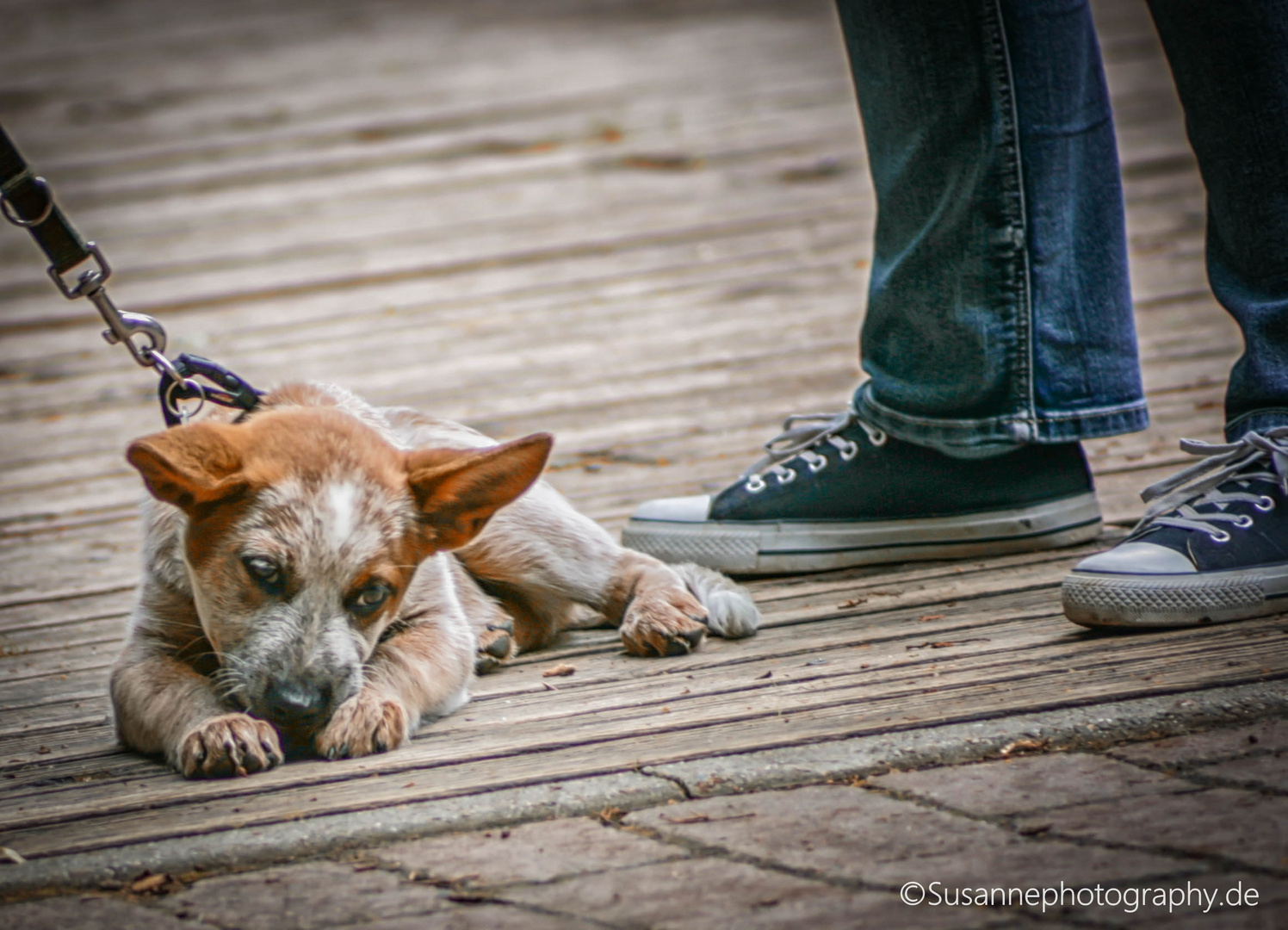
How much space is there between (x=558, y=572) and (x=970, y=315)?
41.5 inches

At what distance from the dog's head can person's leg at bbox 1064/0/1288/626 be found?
43.2 inches

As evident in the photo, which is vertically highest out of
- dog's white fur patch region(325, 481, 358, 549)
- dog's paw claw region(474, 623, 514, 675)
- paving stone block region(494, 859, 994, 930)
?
dog's white fur patch region(325, 481, 358, 549)

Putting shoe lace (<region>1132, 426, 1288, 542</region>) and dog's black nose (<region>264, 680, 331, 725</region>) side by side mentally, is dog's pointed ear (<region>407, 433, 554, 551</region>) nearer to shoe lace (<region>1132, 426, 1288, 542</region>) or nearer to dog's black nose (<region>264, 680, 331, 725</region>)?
dog's black nose (<region>264, 680, 331, 725</region>)

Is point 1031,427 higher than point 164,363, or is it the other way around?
point 164,363

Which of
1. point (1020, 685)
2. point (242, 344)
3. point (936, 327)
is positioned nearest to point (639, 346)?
point (242, 344)

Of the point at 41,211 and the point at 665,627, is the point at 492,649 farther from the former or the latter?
the point at 41,211

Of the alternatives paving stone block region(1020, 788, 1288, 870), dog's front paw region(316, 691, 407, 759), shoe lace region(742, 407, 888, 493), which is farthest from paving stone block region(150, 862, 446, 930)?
shoe lace region(742, 407, 888, 493)

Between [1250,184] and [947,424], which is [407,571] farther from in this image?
[1250,184]

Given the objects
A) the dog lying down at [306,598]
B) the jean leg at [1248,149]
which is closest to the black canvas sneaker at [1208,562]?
the jean leg at [1248,149]

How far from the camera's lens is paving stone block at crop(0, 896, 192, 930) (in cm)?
157

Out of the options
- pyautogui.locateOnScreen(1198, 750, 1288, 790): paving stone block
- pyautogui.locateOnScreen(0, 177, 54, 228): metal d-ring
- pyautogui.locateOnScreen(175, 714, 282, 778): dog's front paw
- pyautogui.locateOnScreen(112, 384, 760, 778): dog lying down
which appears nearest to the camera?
pyautogui.locateOnScreen(1198, 750, 1288, 790): paving stone block

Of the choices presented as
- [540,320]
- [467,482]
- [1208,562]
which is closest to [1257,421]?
[1208,562]

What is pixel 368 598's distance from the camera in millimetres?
2338

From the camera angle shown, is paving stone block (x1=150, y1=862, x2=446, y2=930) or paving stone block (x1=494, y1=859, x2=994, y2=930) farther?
paving stone block (x1=150, y1=862, x2=446, y2=930)
